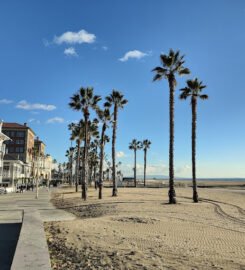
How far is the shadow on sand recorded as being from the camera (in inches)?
370

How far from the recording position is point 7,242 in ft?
40.2

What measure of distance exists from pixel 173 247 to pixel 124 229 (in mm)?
4007

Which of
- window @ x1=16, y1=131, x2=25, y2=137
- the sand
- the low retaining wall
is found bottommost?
the sand

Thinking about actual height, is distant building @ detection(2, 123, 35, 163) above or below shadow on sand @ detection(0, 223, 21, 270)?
above

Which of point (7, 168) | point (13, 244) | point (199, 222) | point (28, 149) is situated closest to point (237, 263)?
point (13, 244)

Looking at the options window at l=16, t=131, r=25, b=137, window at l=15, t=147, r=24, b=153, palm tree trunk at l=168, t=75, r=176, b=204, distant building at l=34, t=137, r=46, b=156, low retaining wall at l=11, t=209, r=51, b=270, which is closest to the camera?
low retaining wall at l=11, t=209, r=51, b=270

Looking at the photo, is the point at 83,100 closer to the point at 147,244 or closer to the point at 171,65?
the point at 171,65

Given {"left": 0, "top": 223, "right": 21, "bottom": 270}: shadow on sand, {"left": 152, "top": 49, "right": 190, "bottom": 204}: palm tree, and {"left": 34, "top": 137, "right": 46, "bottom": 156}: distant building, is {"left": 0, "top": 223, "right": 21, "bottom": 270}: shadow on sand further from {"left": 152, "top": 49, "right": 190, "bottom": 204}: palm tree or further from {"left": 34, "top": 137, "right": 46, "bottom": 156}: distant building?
{"left": 34, "top": 137, "right": 46, "bottom": 156}: distant building

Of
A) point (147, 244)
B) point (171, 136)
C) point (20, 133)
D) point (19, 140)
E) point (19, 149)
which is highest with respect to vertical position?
point (20, 133)

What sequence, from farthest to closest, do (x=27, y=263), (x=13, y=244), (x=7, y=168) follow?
1. (x=7, y=168)
2. (x=13, y=244)
3. (x=27, y=263)

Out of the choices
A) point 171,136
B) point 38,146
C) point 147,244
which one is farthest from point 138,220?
point 38,146

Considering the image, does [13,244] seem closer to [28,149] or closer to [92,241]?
[92,241]

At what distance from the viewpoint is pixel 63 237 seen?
13.6 metres

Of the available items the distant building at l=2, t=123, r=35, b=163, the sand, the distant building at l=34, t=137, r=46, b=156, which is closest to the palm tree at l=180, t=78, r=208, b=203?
the sand
